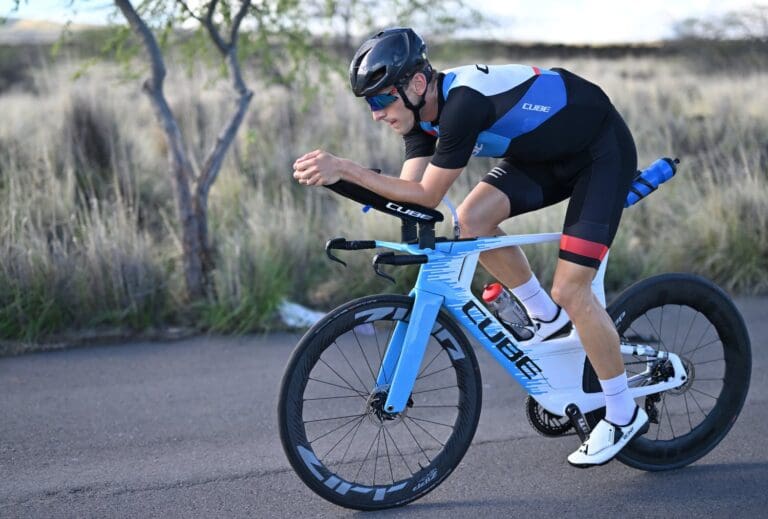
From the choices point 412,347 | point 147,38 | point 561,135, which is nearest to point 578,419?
point 412,347

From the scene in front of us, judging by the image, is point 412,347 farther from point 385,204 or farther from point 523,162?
point 523,162

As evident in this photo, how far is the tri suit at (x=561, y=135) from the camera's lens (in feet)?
12.0

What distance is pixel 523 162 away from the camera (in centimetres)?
420

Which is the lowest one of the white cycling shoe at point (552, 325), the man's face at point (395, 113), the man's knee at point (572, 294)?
the white cycling shoe at point (552, 325)

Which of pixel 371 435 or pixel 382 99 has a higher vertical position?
pixel 382 99

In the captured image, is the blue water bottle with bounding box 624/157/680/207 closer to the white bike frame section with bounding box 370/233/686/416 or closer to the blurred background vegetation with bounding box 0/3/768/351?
the white bike frame section with bounding box 370/233/686/416

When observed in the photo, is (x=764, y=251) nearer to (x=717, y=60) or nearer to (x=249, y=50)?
(x=249, y=50)

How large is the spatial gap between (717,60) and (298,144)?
18608 millimetres

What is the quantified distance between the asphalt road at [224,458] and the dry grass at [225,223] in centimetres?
75

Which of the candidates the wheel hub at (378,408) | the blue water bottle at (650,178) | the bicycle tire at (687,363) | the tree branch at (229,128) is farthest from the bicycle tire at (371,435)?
the tree branch at (229,128)

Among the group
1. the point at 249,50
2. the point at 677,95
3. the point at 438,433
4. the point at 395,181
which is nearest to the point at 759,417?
the point at 438,433

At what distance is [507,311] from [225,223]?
15.5ft

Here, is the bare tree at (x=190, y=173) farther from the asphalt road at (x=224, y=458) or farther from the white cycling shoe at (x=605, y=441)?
the white cycling shoe at (x=605, y=441)

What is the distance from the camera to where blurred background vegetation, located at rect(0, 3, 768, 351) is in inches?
259
